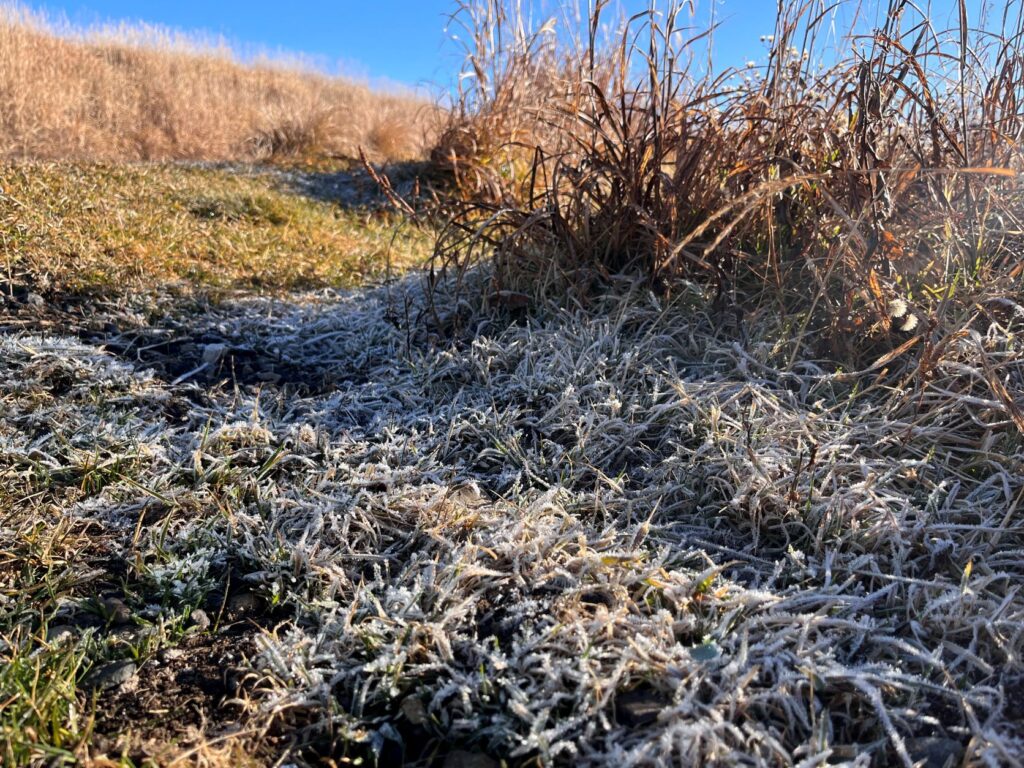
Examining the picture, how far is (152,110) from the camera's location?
9281 mm

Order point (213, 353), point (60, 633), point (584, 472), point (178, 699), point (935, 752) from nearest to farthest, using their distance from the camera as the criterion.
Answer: point (935, 752) < point (178, 699) < point (60, 633) < point (584, 472) < point (213, 353)

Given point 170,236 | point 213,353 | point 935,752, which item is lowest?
point 935,752

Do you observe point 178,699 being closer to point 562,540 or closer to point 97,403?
point 562,540

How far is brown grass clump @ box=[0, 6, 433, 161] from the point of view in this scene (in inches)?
283

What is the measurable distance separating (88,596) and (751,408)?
164cm

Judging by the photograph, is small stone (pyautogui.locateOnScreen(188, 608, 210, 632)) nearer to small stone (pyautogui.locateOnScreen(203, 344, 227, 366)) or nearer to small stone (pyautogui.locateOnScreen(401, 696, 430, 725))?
small stone (pyautogui.locateOnScreen(401, 696, 430, 725))

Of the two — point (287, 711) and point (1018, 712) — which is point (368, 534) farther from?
point (1018, 712)

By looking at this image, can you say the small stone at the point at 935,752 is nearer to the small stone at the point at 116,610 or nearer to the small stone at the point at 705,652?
the small stone at the point at 705,652

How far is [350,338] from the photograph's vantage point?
8.87 feet

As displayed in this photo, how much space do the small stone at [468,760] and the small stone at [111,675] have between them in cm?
59

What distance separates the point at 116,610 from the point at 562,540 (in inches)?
36.2

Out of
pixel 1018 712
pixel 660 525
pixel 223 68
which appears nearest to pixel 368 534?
pixel 660 525

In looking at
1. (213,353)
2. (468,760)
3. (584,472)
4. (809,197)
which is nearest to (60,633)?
(468,760)

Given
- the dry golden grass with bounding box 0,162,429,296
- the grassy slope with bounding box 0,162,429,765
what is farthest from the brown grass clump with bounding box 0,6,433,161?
the grassy slope with bounding box 0,162,429,765
